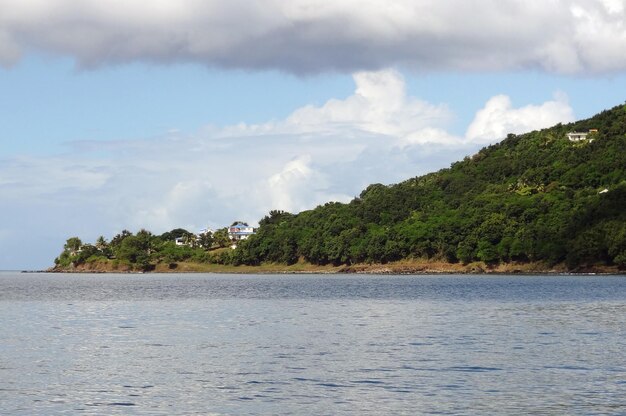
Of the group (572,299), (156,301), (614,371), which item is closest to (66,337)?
(614,371)

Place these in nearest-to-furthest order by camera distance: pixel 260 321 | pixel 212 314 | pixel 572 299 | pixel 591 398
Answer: pixel 591 398 < pixel 260 321 < pixel 212 314 < pixel 572 299

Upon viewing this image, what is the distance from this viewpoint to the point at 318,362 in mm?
51406

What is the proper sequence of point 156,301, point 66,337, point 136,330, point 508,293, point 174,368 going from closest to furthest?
1. point 174,368
2. point 66,337
3. point 136,330
4. point 156,301
5. point 508,293

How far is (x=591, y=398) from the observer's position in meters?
39.4

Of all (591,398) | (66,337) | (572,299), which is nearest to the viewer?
(591,398)

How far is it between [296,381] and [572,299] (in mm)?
72701

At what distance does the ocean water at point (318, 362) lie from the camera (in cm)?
3891

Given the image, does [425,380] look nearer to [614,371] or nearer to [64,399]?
[614,371]

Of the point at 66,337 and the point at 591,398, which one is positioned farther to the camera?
the point at 66,337

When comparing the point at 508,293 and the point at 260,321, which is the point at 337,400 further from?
the point at 508,293

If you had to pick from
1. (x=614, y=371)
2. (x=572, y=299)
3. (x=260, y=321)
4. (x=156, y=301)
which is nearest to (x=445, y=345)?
(x=614, y=371)

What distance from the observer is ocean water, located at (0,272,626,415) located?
38.9m

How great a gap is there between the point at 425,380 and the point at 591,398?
812 centimetres

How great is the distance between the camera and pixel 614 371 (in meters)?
46.8
